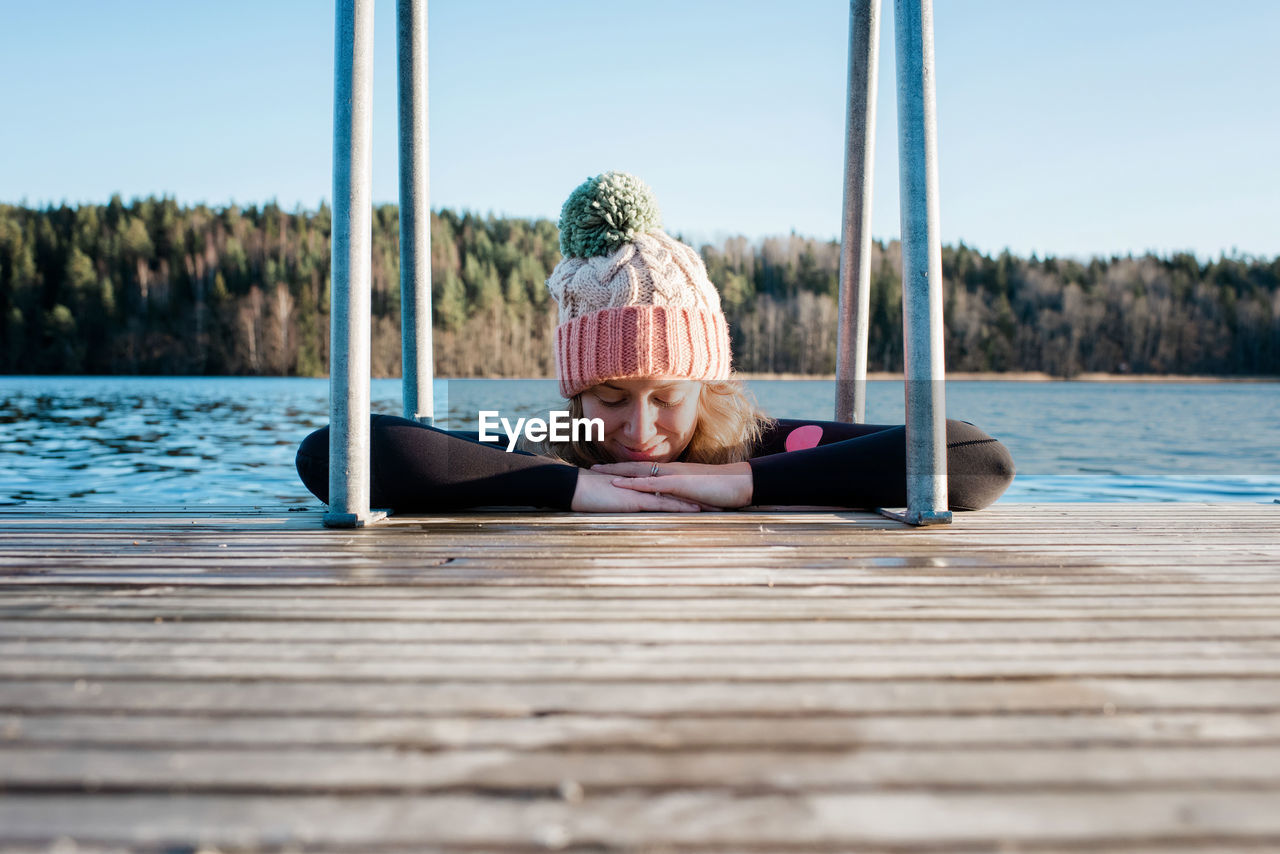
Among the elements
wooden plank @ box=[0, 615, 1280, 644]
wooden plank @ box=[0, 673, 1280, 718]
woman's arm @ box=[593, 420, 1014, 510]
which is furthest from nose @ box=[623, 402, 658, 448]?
wooden plank @ box=[0, 673, 1280, 718]

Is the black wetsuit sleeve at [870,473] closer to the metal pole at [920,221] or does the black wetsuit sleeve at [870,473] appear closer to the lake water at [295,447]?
the metal pole at [920,221]

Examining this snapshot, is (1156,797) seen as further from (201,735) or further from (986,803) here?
(201,735)

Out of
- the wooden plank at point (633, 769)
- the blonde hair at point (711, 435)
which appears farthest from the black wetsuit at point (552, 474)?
the wooden plank at point (633, 769)

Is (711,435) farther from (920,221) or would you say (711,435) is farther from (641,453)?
(920,221)

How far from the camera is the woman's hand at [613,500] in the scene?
10.7 feet

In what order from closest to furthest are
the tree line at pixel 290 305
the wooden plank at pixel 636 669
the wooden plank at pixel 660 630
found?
the wooden plank at pixel 636 669
the wooden plank at pixel 660 630
the tree line at pixel 290 305

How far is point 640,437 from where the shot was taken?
12.0 ft

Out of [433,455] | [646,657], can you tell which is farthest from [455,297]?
[646,657]

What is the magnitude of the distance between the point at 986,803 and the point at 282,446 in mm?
13465

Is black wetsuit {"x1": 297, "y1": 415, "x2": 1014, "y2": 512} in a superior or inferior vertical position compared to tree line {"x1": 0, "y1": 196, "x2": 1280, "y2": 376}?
inferior

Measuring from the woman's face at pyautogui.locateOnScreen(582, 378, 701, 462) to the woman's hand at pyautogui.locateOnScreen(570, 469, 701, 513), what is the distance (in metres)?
0.41

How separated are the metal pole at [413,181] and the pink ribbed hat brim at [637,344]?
73cm

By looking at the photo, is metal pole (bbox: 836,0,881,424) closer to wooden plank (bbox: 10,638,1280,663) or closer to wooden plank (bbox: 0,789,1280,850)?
wooden plank (bbox: 10,638,1280,663)

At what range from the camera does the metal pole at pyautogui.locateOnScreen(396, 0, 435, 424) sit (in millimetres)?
4008
